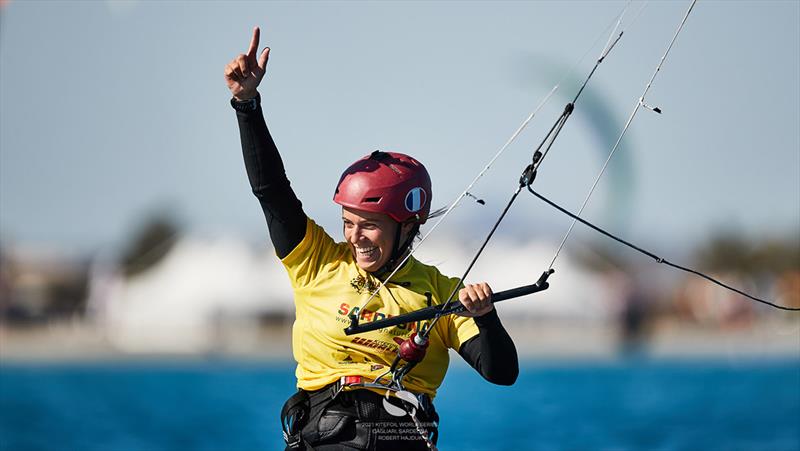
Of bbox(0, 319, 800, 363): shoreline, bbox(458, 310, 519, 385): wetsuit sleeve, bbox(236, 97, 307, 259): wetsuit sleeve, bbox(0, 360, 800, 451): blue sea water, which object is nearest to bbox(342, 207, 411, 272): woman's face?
bbox(236, 97, 307, 259): wetsuit sleeve

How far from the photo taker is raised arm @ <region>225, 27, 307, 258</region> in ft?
15.8

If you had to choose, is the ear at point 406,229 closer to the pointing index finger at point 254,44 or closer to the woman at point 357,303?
the woman at point 357,303

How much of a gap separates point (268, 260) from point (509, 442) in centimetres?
2969

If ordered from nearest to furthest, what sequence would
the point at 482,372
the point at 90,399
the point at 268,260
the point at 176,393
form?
the point at 482,372 < the point at 90,399 < the point at 176,393 < the point at 268,260

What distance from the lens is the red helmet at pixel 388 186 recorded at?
16.1 feet

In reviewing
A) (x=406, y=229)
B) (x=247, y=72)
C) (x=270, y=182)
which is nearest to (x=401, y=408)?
(x=406, y=229)

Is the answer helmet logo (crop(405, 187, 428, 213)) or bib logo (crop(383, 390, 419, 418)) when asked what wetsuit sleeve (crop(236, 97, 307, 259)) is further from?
bib logo (crop(383, 390, 419, 418))

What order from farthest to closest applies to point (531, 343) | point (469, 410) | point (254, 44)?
point (531, 343) < point (469, 410) < point (254, 44)

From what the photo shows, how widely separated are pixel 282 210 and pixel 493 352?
3.24 feet

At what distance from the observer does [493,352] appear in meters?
4.80

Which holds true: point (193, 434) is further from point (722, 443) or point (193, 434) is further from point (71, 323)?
point (71, 323)

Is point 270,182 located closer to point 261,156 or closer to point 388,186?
point 261,156

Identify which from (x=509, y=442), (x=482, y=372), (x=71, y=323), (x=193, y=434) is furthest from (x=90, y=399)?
(x=482, y=372)

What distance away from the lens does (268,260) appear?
46031mm
